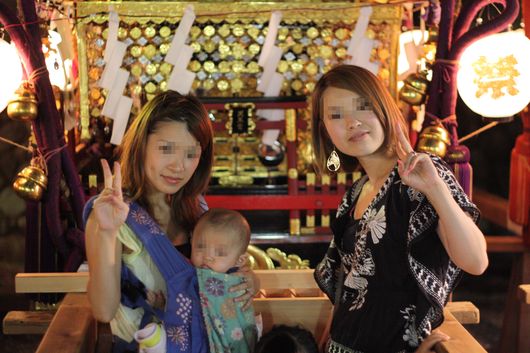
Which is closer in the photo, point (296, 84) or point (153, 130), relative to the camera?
point (153, 130)

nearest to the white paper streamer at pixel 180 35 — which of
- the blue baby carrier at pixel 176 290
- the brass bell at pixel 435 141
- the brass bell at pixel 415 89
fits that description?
the brass bell at pixel 415 89

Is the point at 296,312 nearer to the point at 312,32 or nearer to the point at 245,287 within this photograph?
the point at 245,287

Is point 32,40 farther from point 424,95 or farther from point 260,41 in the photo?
point 424,95

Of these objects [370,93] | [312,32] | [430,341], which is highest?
[312,32]

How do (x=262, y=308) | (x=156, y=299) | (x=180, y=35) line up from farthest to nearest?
(x=180, y=35)
(x=262, y=308)
(x=156, y=299)

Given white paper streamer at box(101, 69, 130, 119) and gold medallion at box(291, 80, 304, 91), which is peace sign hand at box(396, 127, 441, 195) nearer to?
white paper streamer at box(101, 69, 130, 119)

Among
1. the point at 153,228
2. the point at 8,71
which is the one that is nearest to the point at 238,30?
the point at 8,71

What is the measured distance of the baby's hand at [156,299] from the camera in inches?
95.0

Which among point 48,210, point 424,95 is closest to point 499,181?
point 424,95

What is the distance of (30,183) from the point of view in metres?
3.87

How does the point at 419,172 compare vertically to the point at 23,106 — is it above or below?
below

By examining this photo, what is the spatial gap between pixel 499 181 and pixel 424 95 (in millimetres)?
2787

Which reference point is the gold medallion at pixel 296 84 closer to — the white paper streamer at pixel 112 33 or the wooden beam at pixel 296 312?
the white paper streamer at pixel 112 33

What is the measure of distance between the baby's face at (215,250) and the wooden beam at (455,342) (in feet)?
2.17
